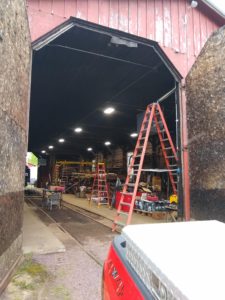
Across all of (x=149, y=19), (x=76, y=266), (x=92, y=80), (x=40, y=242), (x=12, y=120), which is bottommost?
(x=76, y=266)

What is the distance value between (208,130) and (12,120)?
3.80m

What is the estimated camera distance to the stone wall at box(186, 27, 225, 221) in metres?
5.03

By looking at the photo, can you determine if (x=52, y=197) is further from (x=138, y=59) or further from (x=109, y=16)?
(x=109, y=16)

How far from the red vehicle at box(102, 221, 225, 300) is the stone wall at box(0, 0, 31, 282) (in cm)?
208

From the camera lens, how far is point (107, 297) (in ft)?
4.87

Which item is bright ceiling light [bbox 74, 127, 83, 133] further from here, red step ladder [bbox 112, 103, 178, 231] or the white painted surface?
the white painted surface

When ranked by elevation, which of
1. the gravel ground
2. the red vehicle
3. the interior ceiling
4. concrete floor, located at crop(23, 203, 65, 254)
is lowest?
the gravel ground

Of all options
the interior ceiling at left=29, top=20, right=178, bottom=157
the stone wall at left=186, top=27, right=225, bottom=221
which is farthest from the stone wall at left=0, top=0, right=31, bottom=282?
the stone wall at left=186, top=27, right=225, bottom=221

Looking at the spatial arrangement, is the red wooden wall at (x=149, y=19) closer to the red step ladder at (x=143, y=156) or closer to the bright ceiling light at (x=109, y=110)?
the red step ladder at (x=143, y=156)

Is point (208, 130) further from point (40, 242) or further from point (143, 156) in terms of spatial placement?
point (40, 242)

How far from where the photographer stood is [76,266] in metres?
4.08

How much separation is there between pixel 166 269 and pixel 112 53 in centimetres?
655

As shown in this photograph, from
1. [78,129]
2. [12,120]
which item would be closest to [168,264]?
[12,120]

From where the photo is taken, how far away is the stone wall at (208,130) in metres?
5.03
